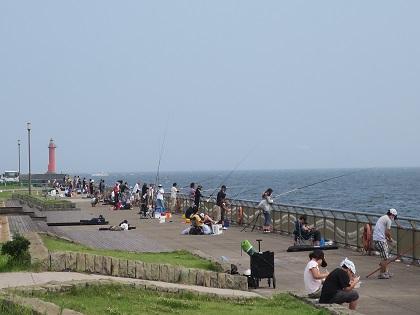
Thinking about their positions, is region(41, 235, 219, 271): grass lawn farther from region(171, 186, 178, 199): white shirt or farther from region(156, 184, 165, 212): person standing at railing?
region(171, 186, 178, 199): white shirt

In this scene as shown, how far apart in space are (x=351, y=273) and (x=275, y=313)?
5.89 ft

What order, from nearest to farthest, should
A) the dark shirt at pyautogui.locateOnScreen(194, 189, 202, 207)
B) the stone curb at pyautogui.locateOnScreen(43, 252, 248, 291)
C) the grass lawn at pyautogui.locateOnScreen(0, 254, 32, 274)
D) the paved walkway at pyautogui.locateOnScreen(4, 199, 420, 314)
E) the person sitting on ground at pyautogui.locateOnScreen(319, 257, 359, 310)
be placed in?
the person sitting on ground at pyautogui.locateOnScreen(319, 257, 359, 310), the grass lawn at pyautogui.locateOnScreen(0, 254, 32, 274), the stone curb at pyautogui.locateOnScreen(43, 252, 248, 291), the paved walkway at pyautogui.locateOnScreen(4, 199, 420, 314), the dark shirt at pyautogui.locateOnScreen(194, 189, 202, 207)

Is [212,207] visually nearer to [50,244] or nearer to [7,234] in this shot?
[7,234]

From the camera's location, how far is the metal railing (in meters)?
21.6

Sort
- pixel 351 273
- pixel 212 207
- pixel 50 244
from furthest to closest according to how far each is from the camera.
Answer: pixel 212 207 < pixel 50 244 < pixel 351 273

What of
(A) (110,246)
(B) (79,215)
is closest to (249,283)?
(A) (110,246)

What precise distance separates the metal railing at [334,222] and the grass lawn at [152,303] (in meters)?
8.26

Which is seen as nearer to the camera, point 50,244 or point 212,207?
point 50,244

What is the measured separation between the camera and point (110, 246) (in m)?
24.2

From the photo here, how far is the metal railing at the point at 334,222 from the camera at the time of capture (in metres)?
21.6

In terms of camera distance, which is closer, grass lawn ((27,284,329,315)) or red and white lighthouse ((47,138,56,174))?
grass lawn ((27,284,329,315))

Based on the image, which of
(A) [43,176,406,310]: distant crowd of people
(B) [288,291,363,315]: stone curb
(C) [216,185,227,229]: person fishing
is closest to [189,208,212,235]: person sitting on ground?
(A) [43,176,406,310]: distant crowd of people

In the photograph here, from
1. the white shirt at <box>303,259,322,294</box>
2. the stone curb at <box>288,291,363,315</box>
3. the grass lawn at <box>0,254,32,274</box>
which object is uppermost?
the grass lawn at <box>0,254,32,274</box>

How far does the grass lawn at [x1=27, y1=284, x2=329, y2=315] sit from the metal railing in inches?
325
